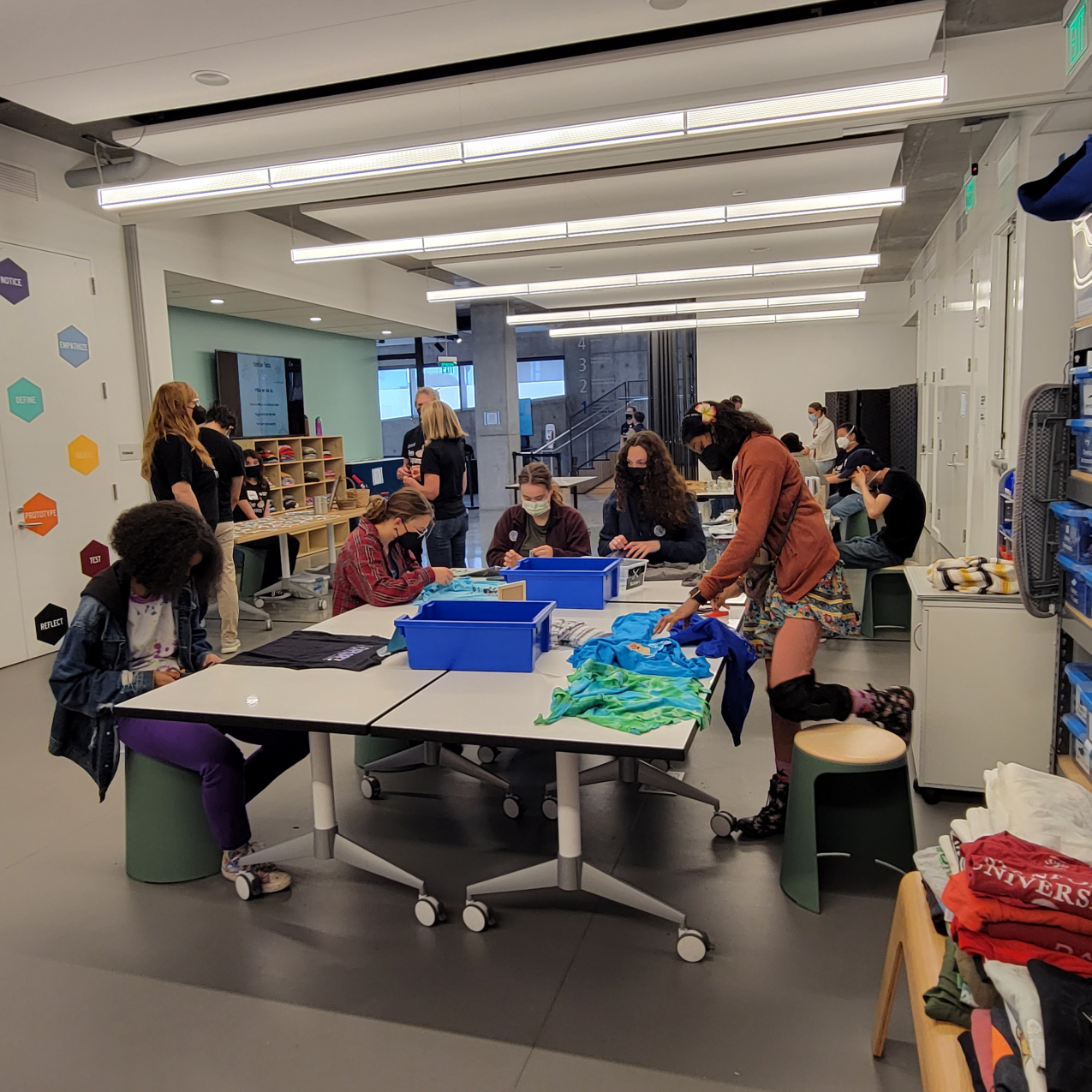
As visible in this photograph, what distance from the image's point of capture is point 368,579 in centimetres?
344

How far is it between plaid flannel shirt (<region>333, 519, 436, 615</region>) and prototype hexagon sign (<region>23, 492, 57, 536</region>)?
3.25 meters

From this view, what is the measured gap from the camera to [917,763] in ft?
10.6

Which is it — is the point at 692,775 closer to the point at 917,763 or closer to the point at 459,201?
the point at 917,763

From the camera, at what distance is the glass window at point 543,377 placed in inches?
744

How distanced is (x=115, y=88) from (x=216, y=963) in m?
4.10

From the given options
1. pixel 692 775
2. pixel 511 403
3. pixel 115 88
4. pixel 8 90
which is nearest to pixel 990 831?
pixel 692 775

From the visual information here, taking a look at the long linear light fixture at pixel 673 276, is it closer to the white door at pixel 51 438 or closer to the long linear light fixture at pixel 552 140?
the white door at pixel 51 438

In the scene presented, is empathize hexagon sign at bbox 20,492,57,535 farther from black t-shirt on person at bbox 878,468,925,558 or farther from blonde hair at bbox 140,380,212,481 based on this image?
black t-shirt on person at bbox 878,468,925,558

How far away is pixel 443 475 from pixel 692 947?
359cm

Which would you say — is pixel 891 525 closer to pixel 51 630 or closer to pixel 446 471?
pixel 446 471

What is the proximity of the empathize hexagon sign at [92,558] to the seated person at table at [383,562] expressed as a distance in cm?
335

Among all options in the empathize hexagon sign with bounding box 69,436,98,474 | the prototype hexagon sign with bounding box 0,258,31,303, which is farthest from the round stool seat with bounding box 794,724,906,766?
the prototype hexagon sign with bounding box 0,258,31,303

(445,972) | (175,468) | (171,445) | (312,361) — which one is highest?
(312,361)

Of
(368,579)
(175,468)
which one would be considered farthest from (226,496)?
(368,579)
